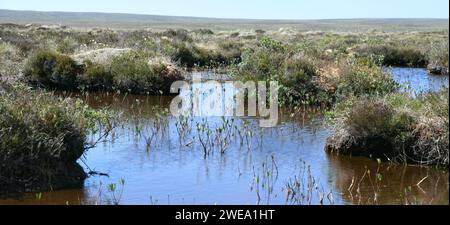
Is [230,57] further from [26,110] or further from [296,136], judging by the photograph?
[26,110]

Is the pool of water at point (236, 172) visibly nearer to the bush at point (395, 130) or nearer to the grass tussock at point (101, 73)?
the bush at point (395, 130)

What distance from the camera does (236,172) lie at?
38.5 feet

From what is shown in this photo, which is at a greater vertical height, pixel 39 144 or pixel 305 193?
pixel 39 144

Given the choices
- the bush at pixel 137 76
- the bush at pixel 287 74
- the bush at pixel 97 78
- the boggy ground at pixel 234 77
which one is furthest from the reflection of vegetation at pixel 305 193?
the bush at pixel 97 78

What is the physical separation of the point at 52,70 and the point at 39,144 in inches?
587

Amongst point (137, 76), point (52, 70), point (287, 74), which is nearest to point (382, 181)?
point (287, 74)

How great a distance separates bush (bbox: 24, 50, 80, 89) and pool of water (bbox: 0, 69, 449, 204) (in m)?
8.63

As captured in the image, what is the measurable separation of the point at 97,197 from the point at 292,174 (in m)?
3.39

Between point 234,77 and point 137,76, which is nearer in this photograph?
point 234,77

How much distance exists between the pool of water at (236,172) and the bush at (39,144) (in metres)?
0.28

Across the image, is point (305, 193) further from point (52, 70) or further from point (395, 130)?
point (52, 70)

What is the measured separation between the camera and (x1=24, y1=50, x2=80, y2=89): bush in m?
23.9
